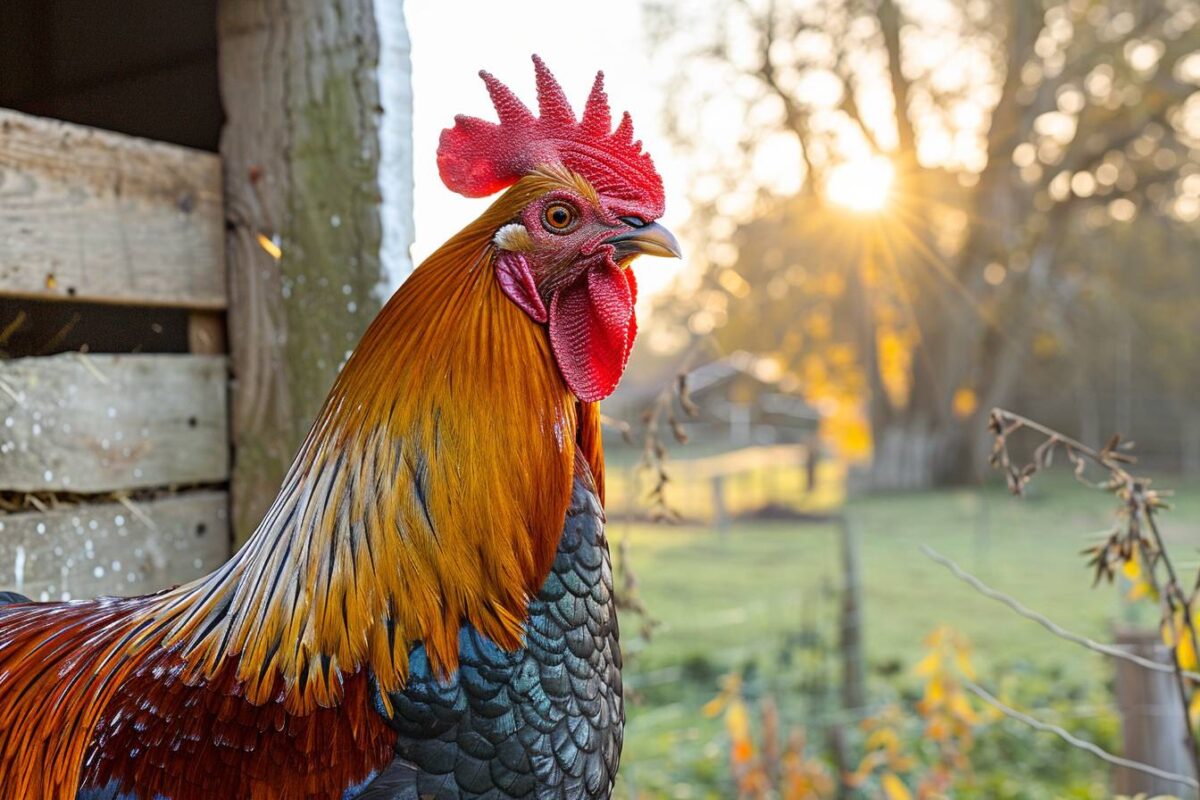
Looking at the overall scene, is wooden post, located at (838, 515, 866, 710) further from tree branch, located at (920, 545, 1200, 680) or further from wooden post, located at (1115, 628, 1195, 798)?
tree branch, located at (920, 545, 1200, 680)

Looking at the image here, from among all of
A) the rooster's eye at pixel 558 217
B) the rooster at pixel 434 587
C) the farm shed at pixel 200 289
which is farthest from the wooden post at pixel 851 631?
the rooster's eye at pixel 558 217

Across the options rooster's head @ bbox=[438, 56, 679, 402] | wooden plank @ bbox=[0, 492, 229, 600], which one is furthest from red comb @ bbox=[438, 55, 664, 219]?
wooden plank @ bbox=[0, 492, 229, 600]

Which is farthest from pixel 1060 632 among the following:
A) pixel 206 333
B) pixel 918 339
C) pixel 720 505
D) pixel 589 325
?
pixel 918 339

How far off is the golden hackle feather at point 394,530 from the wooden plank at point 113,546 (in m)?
0.45

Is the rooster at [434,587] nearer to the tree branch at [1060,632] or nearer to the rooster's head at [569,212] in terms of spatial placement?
the rooster's head at [569,212]

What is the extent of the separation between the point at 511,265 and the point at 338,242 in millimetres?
778

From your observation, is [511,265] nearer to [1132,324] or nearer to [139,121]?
[139,121]

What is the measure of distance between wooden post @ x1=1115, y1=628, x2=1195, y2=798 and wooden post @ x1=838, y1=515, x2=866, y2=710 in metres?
1.99

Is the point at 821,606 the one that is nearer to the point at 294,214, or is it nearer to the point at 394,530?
the point at 294,214

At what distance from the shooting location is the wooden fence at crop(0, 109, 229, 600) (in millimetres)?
1810

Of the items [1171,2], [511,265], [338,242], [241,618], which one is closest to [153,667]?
[241,618]

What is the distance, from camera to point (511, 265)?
141cm

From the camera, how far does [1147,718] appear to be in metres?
3.37

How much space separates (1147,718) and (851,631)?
2117 mm
